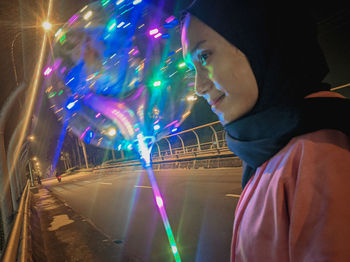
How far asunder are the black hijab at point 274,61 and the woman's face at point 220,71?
4 centimetres

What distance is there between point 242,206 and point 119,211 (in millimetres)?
6695

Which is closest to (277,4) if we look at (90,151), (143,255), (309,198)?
(309,198)

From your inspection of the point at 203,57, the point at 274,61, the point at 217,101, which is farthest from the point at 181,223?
the point at 274,61

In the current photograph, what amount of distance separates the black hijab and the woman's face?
36mm

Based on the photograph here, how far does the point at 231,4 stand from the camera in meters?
0.89

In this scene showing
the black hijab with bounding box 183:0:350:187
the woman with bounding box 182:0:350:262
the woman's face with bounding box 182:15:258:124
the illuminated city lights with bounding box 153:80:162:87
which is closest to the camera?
the woman with bounding box 182:0:350:262

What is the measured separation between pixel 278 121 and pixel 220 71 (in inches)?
14.1

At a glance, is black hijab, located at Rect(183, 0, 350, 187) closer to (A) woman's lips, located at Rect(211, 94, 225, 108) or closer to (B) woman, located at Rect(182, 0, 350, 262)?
(B) woman, located at Rect(182, 0, 350, 262)

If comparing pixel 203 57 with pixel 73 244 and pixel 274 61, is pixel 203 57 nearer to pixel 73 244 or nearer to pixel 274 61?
pixel 274 61

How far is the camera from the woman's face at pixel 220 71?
0.90 meters

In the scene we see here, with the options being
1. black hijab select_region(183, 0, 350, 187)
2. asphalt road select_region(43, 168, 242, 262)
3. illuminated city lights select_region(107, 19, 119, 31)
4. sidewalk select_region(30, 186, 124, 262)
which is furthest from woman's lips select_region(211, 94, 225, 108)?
illuminated city lights select_region(107, 19, 119, 31)

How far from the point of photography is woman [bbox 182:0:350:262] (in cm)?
60

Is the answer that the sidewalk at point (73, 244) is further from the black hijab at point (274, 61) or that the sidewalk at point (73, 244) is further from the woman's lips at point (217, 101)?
the black hijab at point (274, 61)

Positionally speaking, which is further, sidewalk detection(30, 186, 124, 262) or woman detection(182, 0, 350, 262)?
sidewalk detection(30, 186, 124, 262)
